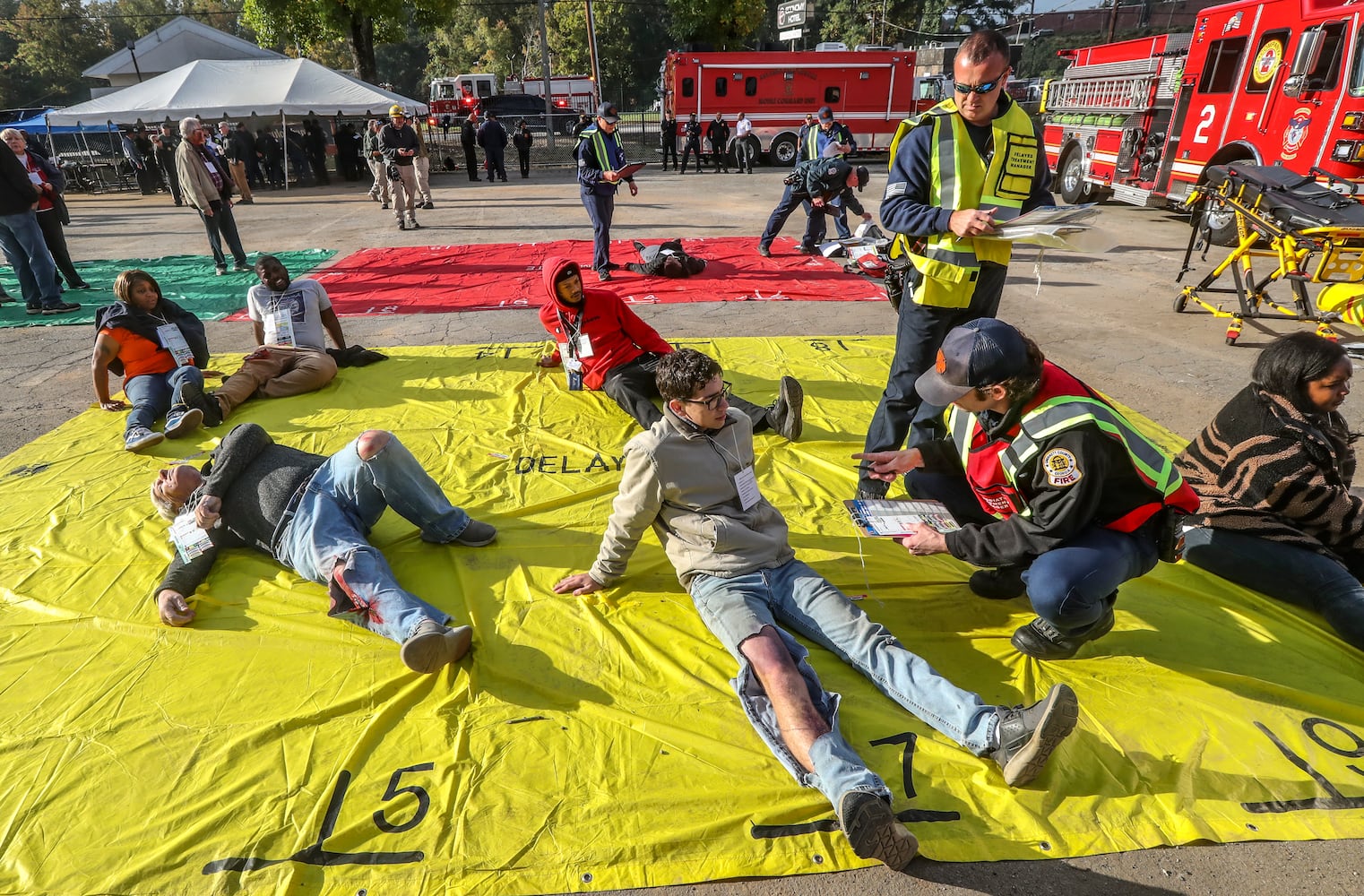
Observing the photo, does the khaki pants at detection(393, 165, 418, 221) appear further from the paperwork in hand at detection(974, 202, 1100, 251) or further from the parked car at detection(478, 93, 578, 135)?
the parked car at detection(478, 93, 578, 135)

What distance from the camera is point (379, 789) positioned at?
217cm

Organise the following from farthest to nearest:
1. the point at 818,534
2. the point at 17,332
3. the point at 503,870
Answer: the point at 17,332, the point at 818,534, the point at 503,870

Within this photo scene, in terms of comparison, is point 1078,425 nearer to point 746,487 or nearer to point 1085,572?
point 1085,572

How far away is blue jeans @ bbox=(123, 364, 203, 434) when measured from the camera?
4469 millimetres

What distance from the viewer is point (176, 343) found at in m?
4.71

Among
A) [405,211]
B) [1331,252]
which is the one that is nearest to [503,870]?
[1331,252]

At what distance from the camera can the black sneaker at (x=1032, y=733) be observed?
1.93 meters

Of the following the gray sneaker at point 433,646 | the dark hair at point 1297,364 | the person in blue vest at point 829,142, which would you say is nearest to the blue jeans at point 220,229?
the person in blue vest at point 829,142

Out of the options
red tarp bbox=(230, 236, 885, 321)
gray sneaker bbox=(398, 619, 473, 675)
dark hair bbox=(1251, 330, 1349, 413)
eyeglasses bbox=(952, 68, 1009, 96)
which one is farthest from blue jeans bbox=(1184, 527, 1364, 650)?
red tarp bbox=(230, 236, 885, 321)

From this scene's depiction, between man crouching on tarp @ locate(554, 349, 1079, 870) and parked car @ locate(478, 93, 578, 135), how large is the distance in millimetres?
24474

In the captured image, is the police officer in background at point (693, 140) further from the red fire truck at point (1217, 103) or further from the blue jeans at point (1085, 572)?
the blue jeans at point (1085, 572)

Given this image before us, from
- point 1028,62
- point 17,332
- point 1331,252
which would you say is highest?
point 1028,62

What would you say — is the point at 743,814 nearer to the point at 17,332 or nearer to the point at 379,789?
the point at 379,789

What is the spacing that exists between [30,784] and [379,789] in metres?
1.04
